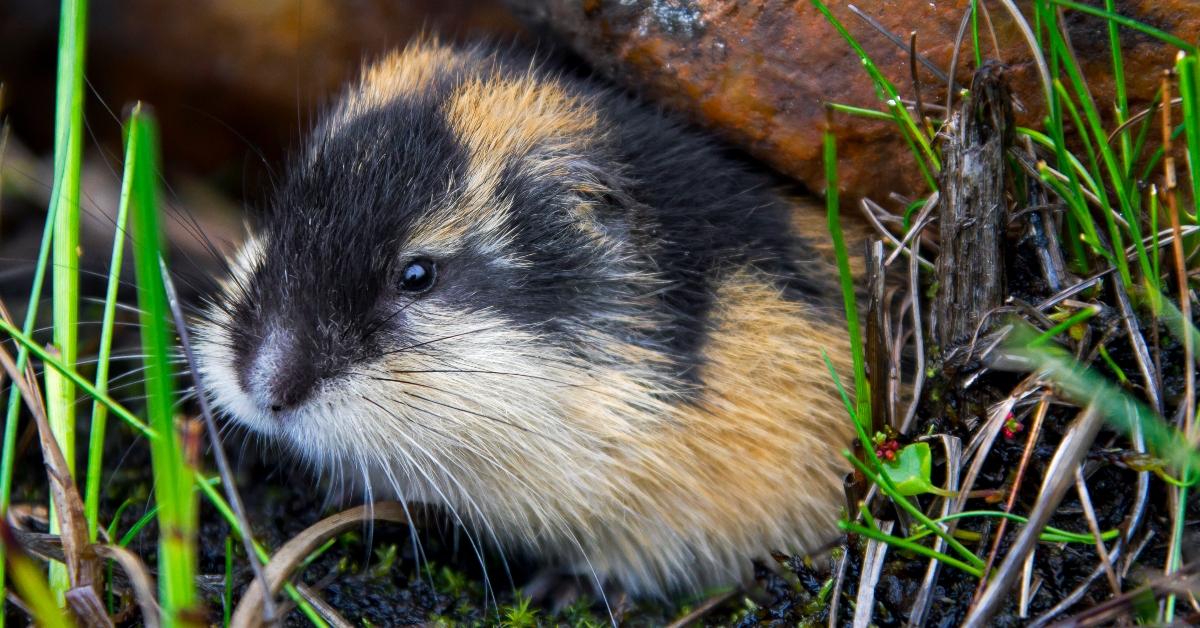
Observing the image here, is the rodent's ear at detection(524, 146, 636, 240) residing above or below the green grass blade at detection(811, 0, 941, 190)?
below

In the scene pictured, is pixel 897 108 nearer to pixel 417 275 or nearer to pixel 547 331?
pixel 547 331

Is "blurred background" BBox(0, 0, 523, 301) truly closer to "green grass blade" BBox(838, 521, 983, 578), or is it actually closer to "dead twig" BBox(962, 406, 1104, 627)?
"green grass blade" BBox(838, 521, 983, 578)

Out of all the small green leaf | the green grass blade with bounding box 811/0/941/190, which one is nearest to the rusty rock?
the green grass blade with bounding box 811/0/941/190

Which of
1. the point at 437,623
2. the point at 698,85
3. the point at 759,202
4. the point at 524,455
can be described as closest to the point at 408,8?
the point at 698,85

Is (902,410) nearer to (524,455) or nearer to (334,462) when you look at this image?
(524,455)

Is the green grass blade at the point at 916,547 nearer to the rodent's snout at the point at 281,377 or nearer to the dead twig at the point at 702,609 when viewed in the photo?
the dead twig at the point at 702,609

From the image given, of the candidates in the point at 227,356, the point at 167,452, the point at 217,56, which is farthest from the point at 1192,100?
the point at 217,56
